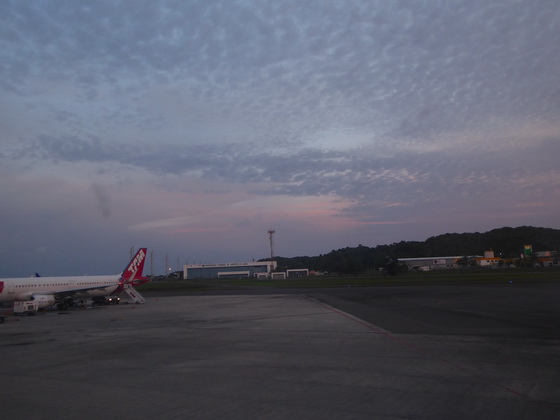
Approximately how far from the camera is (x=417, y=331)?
57.6 ft

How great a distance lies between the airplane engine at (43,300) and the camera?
34975 mm

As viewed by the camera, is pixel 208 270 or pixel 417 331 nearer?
pixel 417 331

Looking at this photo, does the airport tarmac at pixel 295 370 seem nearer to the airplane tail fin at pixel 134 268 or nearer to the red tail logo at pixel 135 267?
the airplane tail fin at pixel 134 268

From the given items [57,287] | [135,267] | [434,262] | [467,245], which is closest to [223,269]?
[434,262]

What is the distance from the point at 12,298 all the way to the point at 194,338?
25677 mm

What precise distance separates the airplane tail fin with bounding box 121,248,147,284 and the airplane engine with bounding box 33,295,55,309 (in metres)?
8.77

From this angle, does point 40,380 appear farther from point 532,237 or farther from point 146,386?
point 532,237

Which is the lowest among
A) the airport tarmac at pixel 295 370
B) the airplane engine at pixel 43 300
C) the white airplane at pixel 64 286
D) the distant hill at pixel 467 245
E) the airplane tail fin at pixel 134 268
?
the airport tarmac at pixel 295 370

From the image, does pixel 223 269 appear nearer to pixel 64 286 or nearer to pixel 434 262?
pixel 434 262

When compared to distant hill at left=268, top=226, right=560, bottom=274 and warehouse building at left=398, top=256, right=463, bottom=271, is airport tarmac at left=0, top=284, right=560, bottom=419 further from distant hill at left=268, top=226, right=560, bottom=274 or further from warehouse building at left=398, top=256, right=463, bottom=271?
warehouse building at left=398, top=256, right=463, bottom=271

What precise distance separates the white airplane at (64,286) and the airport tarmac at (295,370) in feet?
54.1

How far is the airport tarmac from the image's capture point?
26.4ft

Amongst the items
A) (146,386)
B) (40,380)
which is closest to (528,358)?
(146,386)

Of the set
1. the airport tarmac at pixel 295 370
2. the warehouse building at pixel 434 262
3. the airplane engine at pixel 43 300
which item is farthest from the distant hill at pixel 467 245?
the airport tarmac at pixel 295 370
